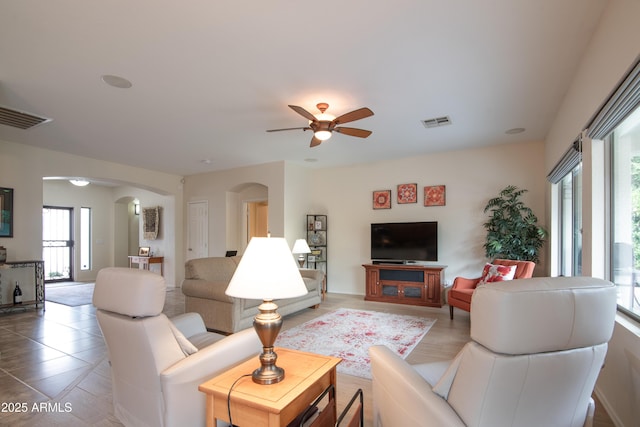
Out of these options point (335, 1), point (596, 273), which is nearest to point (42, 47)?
point (335, 1)

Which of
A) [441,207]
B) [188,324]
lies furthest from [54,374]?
[441,207]

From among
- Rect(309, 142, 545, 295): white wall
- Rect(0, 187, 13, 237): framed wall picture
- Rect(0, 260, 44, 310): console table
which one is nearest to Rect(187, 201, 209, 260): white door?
Rect(309, 142, 545, 295): white wall

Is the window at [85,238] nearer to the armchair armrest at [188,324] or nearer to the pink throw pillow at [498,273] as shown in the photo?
the armchair armrest at [188,324]

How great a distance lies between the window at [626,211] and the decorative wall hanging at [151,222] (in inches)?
342

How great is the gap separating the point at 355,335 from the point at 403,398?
269cm

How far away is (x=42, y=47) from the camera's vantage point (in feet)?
8.54

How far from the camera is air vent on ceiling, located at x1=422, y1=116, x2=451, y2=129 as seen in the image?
13.7 feet

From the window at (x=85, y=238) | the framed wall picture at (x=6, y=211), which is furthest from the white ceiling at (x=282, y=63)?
the window at (x=85, y=238)

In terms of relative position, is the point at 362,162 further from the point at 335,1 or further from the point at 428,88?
the point at 335,1

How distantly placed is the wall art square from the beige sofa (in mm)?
3037

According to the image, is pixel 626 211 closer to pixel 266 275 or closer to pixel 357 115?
pixel 357 115

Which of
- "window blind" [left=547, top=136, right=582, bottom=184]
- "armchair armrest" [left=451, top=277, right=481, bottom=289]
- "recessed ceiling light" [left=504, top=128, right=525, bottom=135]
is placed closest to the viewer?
"window blind" [left=547, top=136, right=582, bottom=184]

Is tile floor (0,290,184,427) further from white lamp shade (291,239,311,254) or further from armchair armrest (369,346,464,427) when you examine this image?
white lamp shade (291,239,311,254)

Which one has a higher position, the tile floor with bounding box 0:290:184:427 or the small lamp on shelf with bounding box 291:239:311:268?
the small lamp on shelf with bounding box 291:239:311:268
